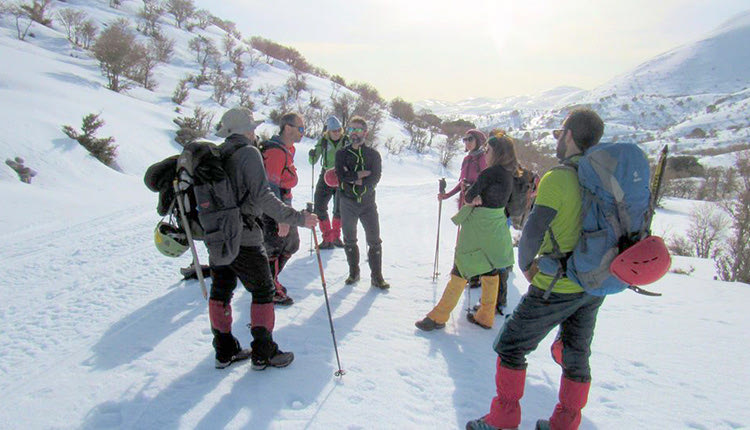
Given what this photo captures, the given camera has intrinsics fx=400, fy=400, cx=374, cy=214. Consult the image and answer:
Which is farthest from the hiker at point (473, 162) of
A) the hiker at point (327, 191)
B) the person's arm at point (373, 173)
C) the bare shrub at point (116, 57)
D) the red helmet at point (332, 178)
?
the bare shrub at point (116, 57)

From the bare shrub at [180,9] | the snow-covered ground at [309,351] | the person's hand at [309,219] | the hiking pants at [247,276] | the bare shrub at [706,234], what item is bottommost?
the bare shrub at [706,234]

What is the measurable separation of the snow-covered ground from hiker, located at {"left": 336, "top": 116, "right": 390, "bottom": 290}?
58 centimetres

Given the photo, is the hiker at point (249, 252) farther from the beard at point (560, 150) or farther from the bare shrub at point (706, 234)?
the bare shrub at point (706, 234)

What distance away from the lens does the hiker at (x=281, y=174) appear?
396 cm

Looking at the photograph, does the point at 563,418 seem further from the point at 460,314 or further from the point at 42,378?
the point at 42,378

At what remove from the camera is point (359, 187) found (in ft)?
15.8

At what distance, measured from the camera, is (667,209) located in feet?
71.9

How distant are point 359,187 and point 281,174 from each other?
105 centimetres

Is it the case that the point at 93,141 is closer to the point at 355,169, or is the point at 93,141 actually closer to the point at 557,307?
the point at 355,169

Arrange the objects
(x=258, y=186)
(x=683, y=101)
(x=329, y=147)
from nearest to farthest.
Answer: (x=258, y=186)
(x=329, y=147)
(x=683, y=101)

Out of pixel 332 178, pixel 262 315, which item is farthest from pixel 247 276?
pixel 332 178

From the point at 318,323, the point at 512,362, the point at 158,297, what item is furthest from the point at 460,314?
the point at 158,297

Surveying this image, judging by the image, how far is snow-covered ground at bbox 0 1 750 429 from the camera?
106 inches

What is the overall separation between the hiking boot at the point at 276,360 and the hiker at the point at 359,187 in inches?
75.3
